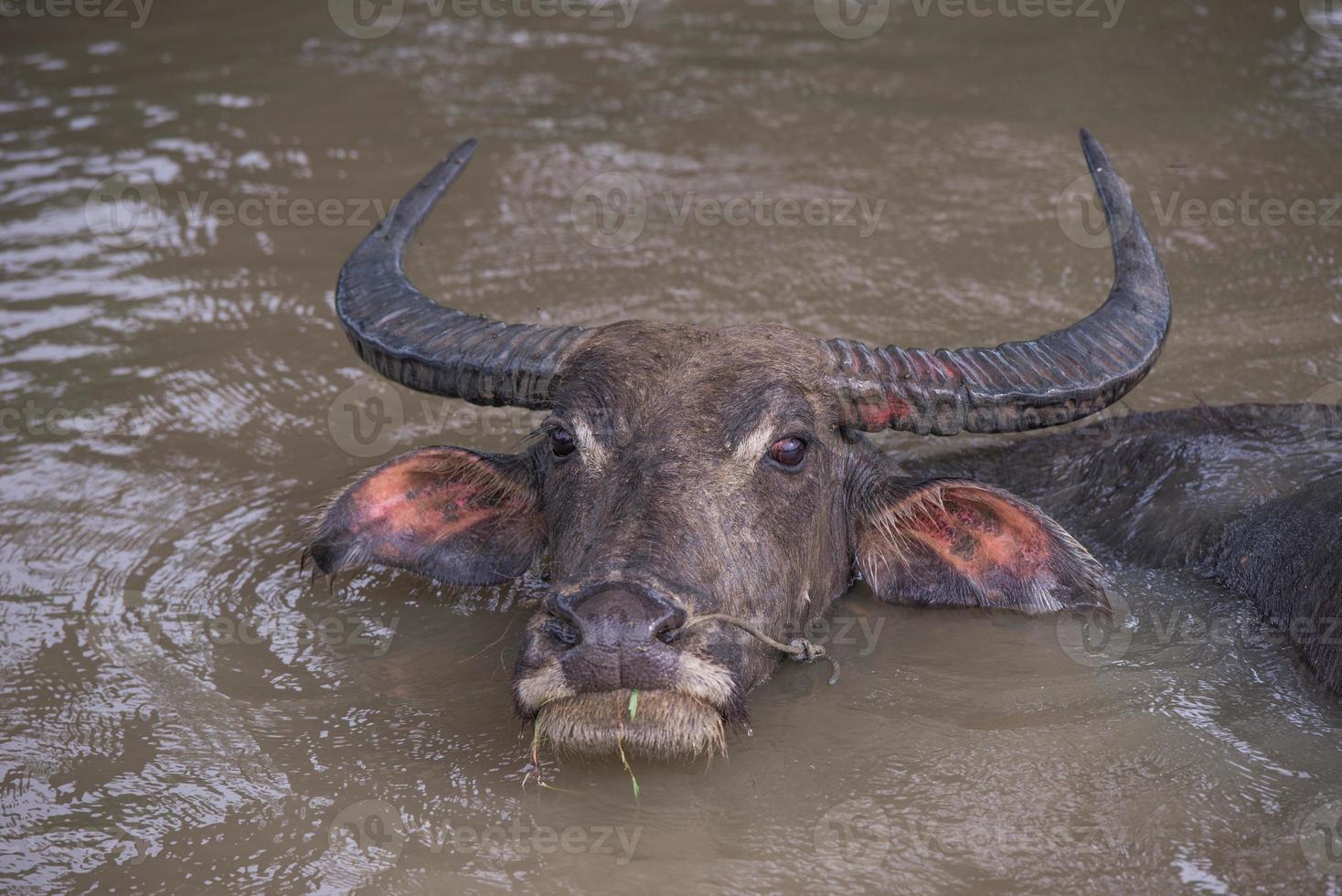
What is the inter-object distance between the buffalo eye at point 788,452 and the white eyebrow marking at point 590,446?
1.79 ft

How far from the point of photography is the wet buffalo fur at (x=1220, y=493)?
14.0 ft

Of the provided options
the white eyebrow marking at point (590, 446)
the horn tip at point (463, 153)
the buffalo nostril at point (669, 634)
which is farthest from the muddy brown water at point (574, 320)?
the horn tip at point (463, 153)

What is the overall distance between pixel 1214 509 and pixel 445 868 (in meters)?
2.99

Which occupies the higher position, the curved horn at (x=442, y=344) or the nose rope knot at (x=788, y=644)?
the curved horn at (x=442, y=344)

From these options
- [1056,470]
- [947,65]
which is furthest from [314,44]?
[1056,470]

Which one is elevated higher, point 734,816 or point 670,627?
point 670,627

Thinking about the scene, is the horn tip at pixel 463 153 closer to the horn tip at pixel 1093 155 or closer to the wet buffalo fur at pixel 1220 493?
the wet buffalo fur at pixel 1220 493

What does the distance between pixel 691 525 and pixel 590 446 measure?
1.72 ft

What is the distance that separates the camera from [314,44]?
1107cm

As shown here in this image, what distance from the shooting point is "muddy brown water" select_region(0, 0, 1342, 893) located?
12.0 feet

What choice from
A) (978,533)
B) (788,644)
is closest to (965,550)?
(978,533)

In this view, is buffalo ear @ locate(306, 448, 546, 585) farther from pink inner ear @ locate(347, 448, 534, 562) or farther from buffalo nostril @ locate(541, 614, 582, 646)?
buffalo nostril @ locate(541, 614, 582, 646)

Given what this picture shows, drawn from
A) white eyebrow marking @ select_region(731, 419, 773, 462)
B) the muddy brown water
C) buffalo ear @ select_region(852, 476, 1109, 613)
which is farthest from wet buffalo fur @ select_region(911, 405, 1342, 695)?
white eyebrow marking @ select_region(731, 419, 773, 462)

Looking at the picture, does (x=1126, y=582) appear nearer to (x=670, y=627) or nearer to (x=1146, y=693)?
(x=1146, y=693)
